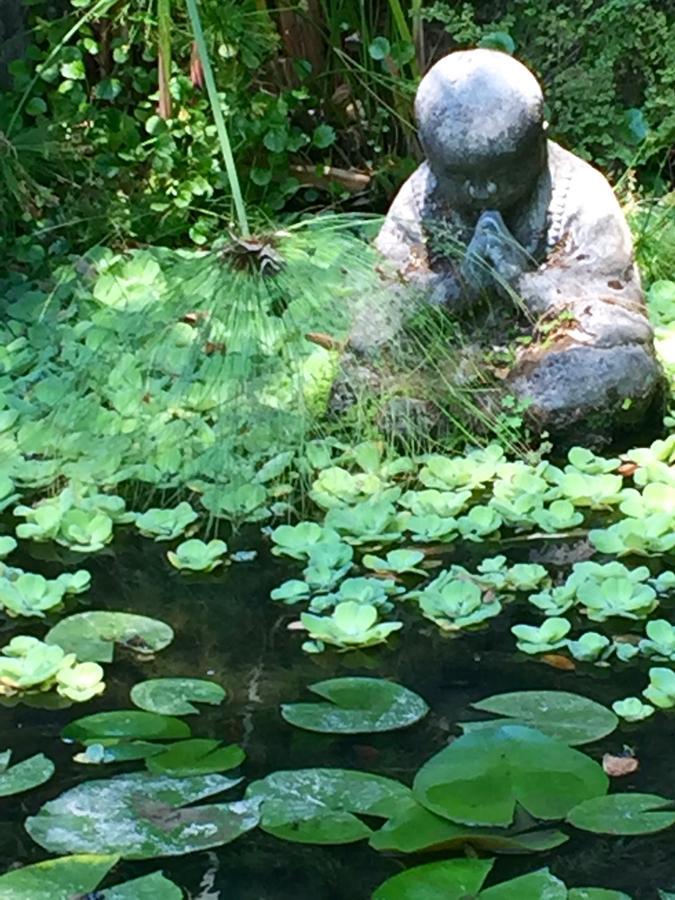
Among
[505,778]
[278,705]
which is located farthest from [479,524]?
[505,778]

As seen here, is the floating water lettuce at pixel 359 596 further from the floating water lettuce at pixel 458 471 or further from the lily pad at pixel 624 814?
the lily pad at pixel 624 814

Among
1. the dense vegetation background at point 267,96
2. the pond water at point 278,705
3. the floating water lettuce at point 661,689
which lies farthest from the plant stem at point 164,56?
the floating water lettuce at point 661,689

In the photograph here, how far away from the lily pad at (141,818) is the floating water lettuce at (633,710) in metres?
0.47

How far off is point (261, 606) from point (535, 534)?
0.47 metres

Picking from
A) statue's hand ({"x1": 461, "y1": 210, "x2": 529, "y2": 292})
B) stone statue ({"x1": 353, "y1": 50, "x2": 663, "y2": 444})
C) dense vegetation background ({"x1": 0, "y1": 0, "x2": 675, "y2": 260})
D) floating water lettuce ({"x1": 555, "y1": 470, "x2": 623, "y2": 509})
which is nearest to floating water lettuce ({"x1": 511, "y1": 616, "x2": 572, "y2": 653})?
floating water lettuce ({"x1": 555, "y1": 470, "x2": 623, "y2": 509})

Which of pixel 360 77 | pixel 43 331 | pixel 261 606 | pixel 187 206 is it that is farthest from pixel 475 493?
pixel 360 77

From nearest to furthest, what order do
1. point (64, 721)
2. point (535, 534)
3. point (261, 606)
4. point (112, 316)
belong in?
point (64, 721), point (261, 606), point (535, 534), point (112, 316)

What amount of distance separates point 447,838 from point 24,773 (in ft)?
1.64

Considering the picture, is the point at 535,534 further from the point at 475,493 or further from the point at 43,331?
the point at 43,331

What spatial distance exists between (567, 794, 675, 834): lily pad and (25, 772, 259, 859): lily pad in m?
0.35

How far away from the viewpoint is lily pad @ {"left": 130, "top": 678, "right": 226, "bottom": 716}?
1729 mm

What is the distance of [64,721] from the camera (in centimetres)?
172

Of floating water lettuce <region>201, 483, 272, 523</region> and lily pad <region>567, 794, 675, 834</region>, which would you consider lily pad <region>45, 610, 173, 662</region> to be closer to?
floating water lettuce <region>201, 483, 272, 523</region>

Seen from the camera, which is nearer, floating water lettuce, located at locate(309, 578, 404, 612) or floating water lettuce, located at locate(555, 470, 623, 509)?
Answer: floating water lettuce, located at locate(309, 578, 404, 612)
